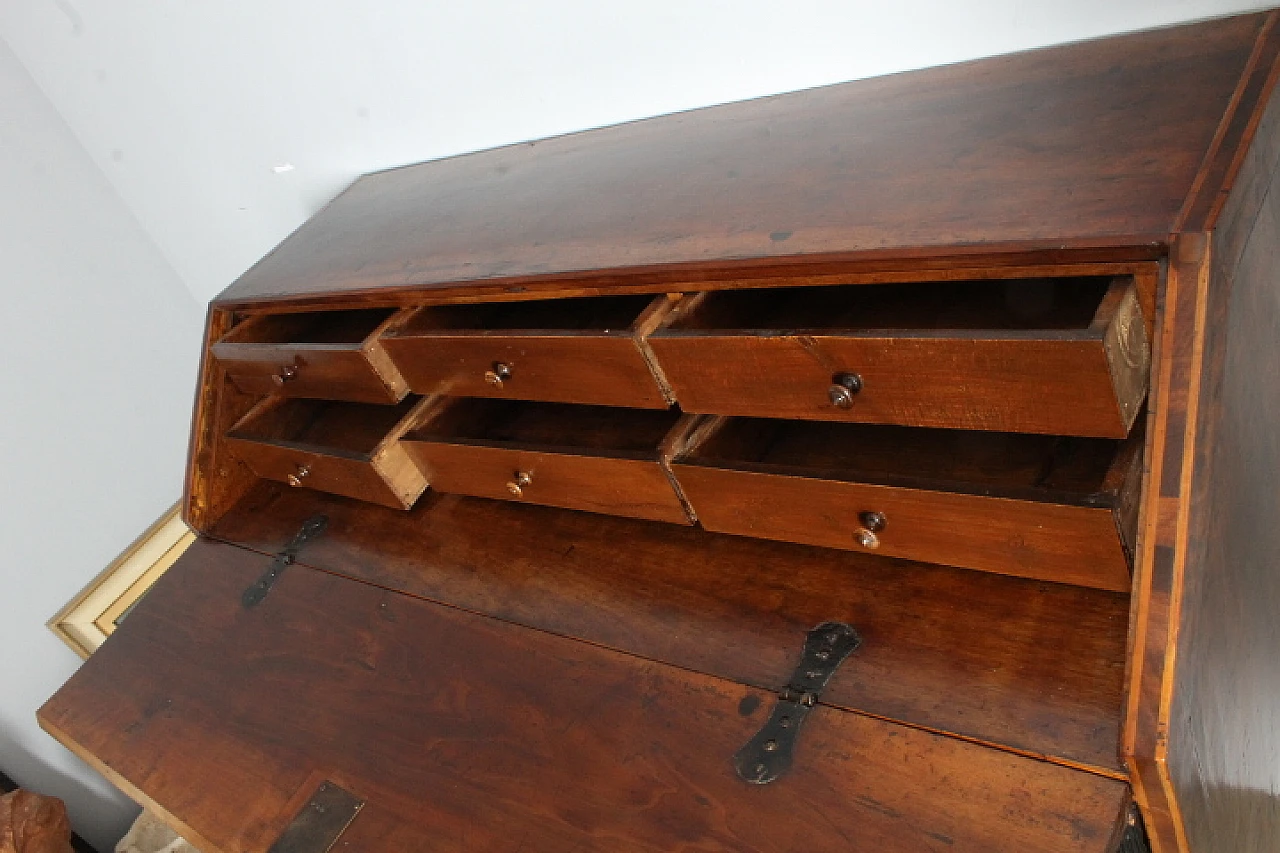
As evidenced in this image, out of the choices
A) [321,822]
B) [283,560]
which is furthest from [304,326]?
[321,822]

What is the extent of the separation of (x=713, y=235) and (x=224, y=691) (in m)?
1.13

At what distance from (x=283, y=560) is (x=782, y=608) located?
39.8 inches

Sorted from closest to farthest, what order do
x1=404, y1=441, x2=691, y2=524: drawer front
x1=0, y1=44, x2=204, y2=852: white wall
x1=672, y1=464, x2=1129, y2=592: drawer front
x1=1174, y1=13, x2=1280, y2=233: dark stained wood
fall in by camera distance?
x1=1174, y1=13, x2=1280, y2=233: dark stained wood < x1=672, y1=464, x2=1129, y2=592: drawer front < x1=404, y1=441, x2=691, y2=524: drawer front < x1=0, y1=44, x2=204, y2=852: white wall

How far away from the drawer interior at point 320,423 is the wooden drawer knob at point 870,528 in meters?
0.99

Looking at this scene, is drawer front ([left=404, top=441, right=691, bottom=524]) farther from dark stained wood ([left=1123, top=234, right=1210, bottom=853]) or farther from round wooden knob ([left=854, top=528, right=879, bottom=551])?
dark stained wood ([left=1123, top=234, right=1210, bottom=853])

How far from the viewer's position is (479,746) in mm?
1265

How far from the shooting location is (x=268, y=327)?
6.14 ft

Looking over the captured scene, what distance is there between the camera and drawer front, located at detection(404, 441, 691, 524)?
51.4 inches

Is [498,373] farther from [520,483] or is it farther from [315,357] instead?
[315,357]

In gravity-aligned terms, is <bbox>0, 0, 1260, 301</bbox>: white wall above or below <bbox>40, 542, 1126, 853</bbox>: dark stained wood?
above

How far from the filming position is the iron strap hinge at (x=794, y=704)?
106cm

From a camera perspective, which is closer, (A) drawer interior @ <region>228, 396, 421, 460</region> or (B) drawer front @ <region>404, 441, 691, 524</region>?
(B) drawer front @ <region>404, 441, 691, 524</region>

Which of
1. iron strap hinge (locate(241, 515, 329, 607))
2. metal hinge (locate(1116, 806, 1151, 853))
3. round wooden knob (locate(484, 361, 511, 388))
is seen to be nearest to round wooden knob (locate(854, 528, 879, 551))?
metal hinge (locate(1116, 806, 1151, 853))

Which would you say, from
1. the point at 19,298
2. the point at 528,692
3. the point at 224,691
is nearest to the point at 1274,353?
the point at 528,692
